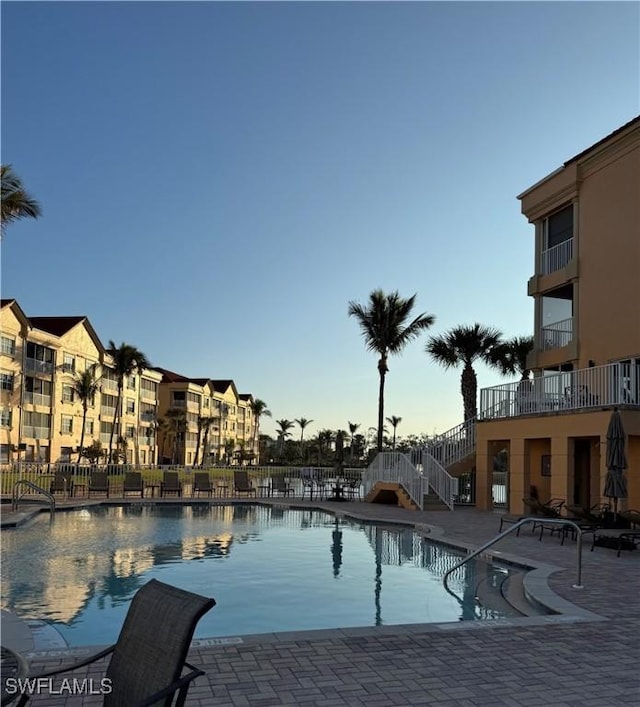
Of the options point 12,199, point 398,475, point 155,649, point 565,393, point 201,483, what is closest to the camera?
point 155,649

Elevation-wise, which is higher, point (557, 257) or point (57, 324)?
point (57, 324)

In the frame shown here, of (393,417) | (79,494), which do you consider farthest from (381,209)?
(393,417)

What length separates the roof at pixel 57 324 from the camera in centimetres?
5274

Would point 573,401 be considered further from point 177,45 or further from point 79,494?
point 79,494

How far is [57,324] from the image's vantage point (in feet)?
177

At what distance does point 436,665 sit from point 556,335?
18785 mm

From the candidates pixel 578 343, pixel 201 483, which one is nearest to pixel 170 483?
pixel 201 483

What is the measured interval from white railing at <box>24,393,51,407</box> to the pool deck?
45885 mm

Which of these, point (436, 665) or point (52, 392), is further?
point (52, 392)

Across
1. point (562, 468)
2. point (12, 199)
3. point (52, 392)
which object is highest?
point (12, 199)

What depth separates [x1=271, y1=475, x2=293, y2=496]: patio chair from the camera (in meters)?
26.4

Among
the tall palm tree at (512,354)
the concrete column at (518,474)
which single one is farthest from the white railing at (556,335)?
the tall palm tree at (512,354)

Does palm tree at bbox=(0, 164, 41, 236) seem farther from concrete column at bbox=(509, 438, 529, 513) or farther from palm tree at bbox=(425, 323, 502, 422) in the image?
palm tree at bbox=(425, 323, 502, 422)

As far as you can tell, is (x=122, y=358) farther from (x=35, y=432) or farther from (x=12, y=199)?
(x=12, y=199)
